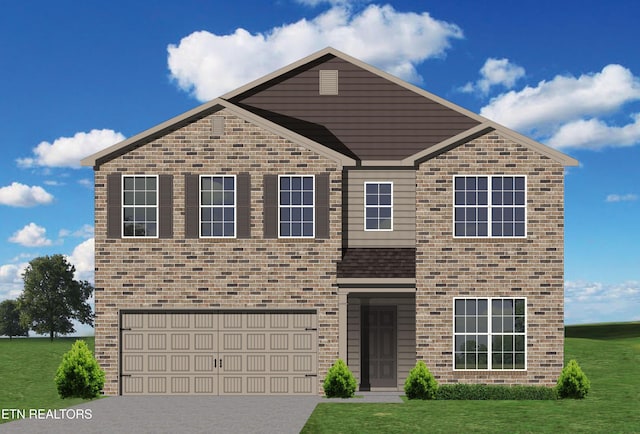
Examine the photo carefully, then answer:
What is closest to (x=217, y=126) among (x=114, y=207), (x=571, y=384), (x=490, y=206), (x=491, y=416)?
(x=114, y=207)

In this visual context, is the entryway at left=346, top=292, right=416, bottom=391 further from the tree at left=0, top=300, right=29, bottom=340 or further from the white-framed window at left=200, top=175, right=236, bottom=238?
the tree at left=0, top=300, right=29, bottom=340

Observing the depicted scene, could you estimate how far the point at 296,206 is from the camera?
24672 millimetres

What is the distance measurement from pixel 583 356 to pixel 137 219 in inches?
835

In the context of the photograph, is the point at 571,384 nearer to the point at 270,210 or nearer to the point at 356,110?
the point at 270,210

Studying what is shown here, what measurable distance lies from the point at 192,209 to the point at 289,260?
11.2 ft

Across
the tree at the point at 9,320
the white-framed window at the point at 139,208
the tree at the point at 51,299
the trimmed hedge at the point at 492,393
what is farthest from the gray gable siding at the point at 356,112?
the tree at the point at 9,320

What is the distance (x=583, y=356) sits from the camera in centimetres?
3525

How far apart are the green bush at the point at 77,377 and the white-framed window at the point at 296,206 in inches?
273

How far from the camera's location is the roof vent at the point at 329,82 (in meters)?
28.4

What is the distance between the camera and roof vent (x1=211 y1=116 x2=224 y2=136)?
81.7 ft

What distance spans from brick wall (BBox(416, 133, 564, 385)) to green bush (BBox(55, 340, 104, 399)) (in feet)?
32.8

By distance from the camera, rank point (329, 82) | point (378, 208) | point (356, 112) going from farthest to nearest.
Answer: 1. point (329, 82)
2. point (356, 112)
3. point (378, 208)

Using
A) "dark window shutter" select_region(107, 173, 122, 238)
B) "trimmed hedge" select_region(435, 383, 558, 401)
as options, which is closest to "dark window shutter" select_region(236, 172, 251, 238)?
"dark window shutter" select_region(107, 173, 122, 238)

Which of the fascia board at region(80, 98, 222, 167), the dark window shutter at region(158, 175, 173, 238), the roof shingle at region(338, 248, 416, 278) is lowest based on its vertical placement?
the roof shingle at region(338, 248, 416, 278)
